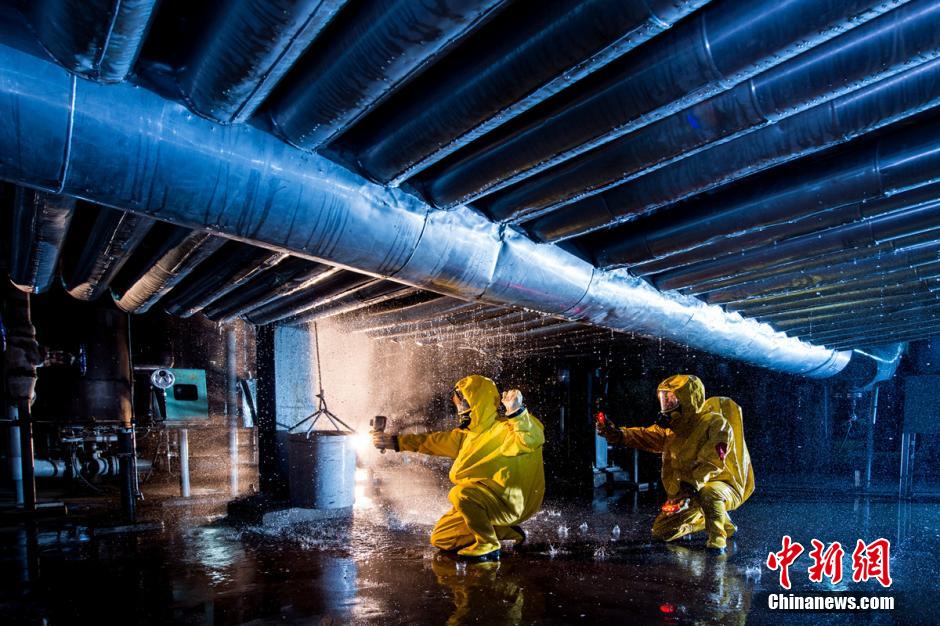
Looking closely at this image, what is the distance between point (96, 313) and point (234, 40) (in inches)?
444

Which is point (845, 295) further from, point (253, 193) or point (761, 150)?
point (253, 193)

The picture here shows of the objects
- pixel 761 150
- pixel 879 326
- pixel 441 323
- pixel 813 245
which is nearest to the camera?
pixel 761 150

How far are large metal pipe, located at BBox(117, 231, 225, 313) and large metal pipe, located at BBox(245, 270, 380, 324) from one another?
3.78ft

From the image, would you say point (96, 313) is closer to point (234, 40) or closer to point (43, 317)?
point (43, 317)

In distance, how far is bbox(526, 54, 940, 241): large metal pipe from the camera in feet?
7.06

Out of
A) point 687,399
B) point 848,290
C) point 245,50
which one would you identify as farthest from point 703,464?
point 245,50

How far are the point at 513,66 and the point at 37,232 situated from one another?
139 inches

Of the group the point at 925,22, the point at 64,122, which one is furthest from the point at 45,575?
the point at 925,22

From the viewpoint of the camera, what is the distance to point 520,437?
5207 millimetres

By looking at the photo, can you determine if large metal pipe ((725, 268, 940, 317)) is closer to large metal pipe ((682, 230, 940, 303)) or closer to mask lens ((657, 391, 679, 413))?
large metal pipe ((682, 230, 940, 303))

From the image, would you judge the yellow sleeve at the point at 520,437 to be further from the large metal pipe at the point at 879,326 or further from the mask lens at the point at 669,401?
the large metal pipe at the point at 879,326

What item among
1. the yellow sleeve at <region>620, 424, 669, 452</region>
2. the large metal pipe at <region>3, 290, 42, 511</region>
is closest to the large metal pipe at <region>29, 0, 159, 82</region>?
the yellow sleeve at <region>620, 424, 669, 452</region>

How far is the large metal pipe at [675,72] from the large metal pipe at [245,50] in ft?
3.52

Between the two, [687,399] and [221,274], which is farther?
[687,399]
